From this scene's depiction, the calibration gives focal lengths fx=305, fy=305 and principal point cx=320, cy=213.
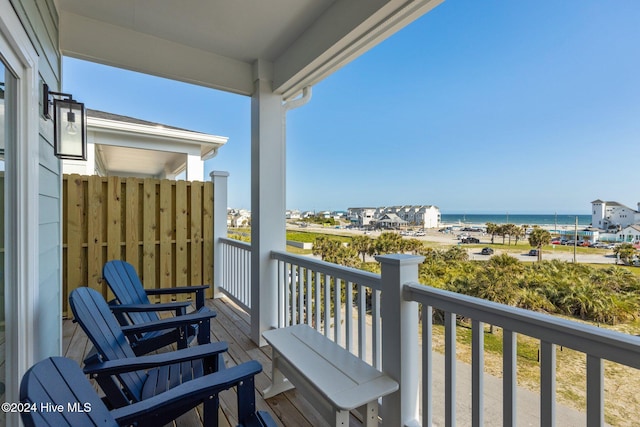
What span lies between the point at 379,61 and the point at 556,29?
2.14 m

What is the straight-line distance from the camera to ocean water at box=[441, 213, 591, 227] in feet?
4.26

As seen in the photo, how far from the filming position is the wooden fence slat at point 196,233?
15.0 ft

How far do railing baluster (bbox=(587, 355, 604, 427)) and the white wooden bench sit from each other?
0.82 meters

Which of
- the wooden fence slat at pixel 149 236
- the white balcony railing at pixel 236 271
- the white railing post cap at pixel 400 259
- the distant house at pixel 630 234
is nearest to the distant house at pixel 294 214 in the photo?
Result: the white balcony railing at pixel 236 271

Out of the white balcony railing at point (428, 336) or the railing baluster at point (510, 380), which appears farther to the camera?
the railing baluster at point (510, 380)

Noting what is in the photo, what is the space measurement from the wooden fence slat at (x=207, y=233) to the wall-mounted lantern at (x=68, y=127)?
2530 mm

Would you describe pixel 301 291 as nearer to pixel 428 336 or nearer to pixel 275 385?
pixel 275 385

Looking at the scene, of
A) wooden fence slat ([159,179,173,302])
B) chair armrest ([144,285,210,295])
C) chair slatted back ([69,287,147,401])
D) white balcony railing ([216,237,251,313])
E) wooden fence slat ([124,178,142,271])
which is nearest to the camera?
chair slatted back ([69,287,147,401])

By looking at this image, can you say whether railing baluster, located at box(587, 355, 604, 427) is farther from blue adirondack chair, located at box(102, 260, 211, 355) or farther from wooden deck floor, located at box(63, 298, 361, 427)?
blue adirondack chair, located at box(102, 260, 211, 355)

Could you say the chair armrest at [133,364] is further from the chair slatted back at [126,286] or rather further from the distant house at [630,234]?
the distant house at [630,234]

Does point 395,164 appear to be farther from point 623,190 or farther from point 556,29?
point 623,190

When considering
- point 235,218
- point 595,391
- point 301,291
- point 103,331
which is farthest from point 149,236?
point 595,391

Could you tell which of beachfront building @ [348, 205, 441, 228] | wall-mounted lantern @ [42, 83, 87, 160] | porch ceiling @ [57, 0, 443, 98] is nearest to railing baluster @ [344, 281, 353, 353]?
beachfront building @ [348, 205, 441, 228]

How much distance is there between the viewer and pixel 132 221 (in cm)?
418
